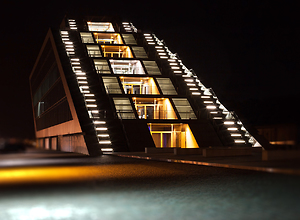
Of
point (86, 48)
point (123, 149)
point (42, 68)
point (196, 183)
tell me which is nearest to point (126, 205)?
point (196, 183)

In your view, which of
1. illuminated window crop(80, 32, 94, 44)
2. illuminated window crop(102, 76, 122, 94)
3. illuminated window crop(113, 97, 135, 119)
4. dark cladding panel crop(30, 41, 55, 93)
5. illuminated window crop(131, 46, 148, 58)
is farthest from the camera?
dark cladding panel crop(30, 41, 55, 93)

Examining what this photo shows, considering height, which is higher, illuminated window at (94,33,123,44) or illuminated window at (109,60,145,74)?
illuminated window at (94,33,123,44)

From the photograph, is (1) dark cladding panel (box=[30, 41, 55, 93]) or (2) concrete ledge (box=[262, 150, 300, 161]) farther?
(1) dark cladding panel (box=[30, 41, 55, 93])

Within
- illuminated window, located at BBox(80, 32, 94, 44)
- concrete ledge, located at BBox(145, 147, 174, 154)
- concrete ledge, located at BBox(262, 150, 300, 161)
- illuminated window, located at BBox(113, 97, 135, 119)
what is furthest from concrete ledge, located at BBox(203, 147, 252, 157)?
illuminated window, located at BBox(80, 32, 94, 44)

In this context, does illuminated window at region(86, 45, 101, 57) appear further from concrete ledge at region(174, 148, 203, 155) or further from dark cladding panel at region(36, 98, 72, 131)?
concrete ledge at region(174, 148, 203, 155)

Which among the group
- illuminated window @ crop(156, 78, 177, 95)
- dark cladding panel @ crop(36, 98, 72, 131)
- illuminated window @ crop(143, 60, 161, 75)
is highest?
illuminated window @ crop(143, 60, 161, 75)

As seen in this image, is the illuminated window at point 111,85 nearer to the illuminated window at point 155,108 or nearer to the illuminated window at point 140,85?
the illuminated window at point 140,85

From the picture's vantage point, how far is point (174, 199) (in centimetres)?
Answer: 976

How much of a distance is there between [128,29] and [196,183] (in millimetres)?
56967

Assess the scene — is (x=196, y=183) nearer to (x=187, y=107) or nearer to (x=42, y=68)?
(x=187, y=107)

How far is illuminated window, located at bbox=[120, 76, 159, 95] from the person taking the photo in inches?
1837

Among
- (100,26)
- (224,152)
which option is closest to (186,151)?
(224,152)

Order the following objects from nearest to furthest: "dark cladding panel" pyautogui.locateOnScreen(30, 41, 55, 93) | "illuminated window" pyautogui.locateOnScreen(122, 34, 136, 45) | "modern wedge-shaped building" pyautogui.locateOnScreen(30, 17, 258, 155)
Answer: "modern wedge-shaped building" pyautogui.locateOnScreen(30, 17, 258, 155), "illuminated window" pyautogui.locateOnScreen(122, 34, 136, 45), "dark cladding panel" pyautogui.locateOnScreen(30, 41, 55, 93)

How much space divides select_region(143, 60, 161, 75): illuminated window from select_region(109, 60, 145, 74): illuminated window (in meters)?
0.71
